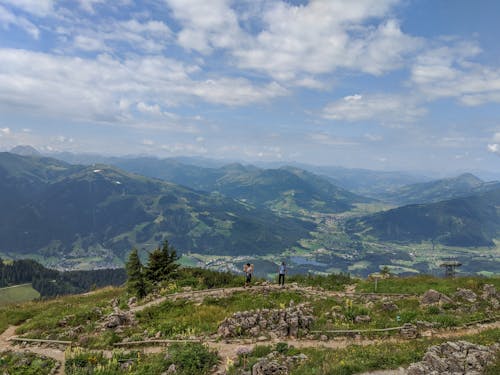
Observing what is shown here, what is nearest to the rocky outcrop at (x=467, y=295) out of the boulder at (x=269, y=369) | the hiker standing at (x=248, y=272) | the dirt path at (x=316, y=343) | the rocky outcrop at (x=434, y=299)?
the rocky outcrop at (x=434, y=299)

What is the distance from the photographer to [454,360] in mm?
14641

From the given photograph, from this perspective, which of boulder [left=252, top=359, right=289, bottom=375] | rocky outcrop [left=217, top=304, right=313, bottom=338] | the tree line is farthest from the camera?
the tree line

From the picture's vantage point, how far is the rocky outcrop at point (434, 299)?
26406mm

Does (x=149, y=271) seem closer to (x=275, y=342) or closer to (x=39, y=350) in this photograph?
(x=39, y=350)

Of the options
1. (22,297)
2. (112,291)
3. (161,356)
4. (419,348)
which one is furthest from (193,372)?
(22,297)

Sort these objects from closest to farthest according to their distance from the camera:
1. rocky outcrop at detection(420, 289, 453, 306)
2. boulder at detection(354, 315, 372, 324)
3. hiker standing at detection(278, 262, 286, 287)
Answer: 1. boulder at detection(354, 315, 372, 324)
2. rocky outcrop at detection(420, 289, 453, 306)
3. hiker standing at detection(278, 262, 286, 287)

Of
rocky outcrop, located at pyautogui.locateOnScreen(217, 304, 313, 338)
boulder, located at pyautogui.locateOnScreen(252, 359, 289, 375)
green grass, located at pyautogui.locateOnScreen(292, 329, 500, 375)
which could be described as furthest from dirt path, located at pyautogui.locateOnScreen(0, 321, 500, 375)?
boulder, located at pyautogui.locateOnScreen(252, 359, 289, 375)

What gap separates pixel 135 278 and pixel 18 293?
177 meters

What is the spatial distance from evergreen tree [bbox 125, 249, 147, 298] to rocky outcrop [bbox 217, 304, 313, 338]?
15170 millimetres

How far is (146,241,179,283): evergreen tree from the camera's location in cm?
3894

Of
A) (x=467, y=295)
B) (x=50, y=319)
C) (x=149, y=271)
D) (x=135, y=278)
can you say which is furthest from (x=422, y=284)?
(x=50, y=319)

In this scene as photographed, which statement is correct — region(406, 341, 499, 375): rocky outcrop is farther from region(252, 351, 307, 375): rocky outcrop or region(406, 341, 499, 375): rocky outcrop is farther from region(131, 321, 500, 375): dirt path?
region(252, 351, 307, 375): rocky outcrop

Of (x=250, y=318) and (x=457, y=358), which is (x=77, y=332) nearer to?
(x=250, y=318)

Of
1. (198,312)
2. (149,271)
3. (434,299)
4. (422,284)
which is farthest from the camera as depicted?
(149,271)
